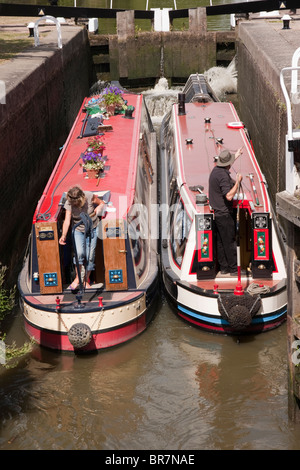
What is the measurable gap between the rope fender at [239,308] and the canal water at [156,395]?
0.53 metres

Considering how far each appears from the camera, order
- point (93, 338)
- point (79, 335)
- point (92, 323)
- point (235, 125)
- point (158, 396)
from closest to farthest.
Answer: point (158, 396) < point (79, 335) < point (92, 323) < point (93, 338) < point (235, 125)

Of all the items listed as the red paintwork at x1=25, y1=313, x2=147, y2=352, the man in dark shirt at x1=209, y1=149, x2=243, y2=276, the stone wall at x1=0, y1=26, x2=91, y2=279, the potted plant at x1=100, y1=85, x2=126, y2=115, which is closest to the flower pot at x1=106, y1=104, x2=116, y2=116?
the potted plant at x1=100, y1=85, x2=126, y2=115

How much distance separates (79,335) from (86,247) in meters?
1.29

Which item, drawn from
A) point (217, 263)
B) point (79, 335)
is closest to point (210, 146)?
point (217, 263)

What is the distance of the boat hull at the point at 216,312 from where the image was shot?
1055cm

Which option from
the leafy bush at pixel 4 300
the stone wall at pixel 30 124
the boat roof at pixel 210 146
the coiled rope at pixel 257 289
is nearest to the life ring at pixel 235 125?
the boat roof at pixel 210 146

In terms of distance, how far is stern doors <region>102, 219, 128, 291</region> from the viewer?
1037cm

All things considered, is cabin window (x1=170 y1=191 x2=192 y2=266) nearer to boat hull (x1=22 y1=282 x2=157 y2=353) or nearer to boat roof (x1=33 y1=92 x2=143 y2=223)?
boat roof (x1=33 y1=92 x2=143 y2=223)

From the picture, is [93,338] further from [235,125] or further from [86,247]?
[235,125]

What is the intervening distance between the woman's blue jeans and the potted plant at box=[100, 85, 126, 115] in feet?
18.1

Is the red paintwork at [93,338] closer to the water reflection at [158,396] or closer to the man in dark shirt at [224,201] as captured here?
the water reflection at [158,396]

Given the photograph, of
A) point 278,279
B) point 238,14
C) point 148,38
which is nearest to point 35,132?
point 278,279

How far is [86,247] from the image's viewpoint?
10406 millimetres
